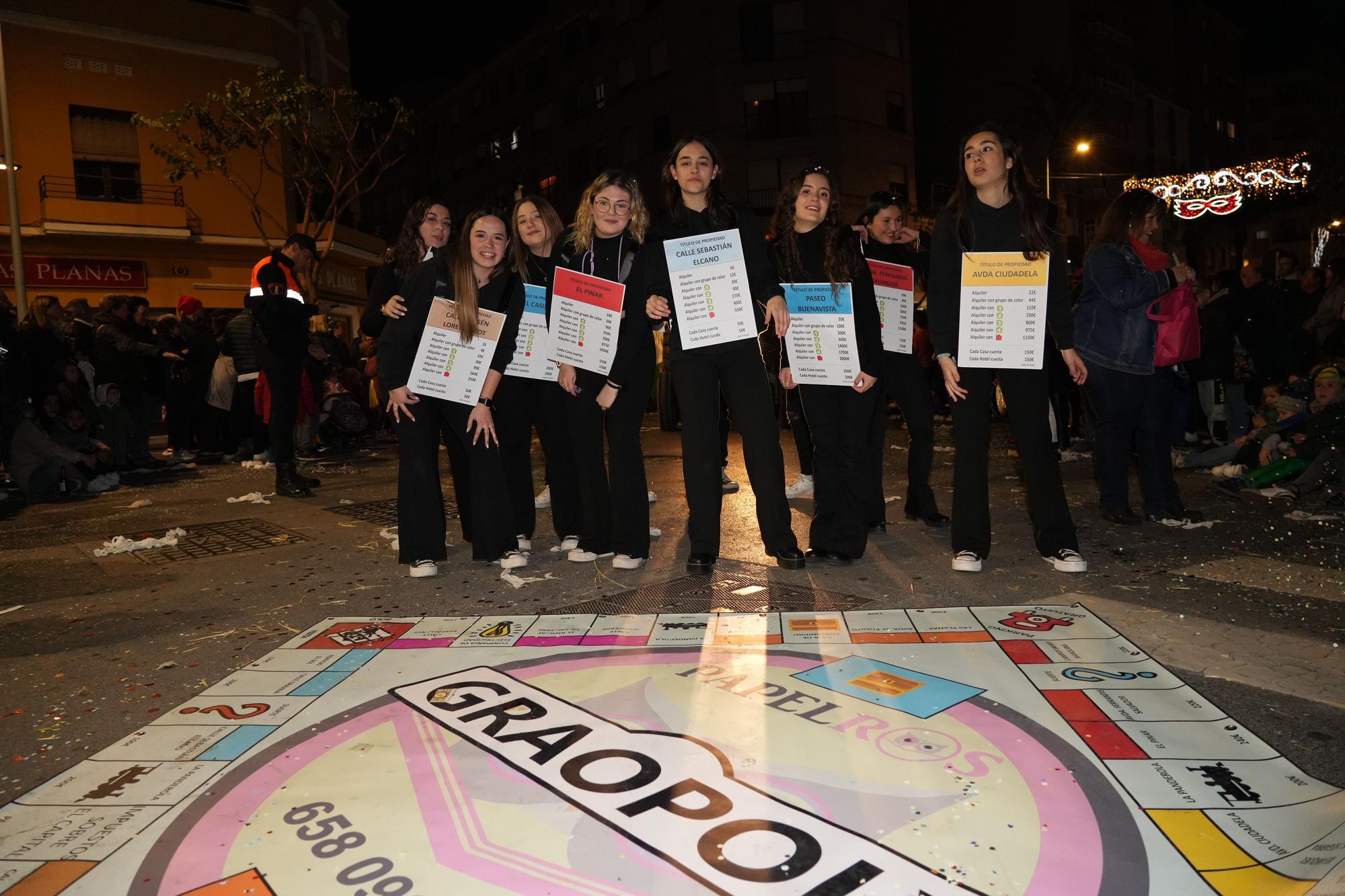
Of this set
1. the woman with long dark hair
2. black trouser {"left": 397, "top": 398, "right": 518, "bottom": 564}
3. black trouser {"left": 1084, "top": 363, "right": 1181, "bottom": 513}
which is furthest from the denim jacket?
black trouser {"left": 397, "top": 398, "right": 518, "bottom": 564}

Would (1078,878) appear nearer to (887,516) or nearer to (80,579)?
(887,516)

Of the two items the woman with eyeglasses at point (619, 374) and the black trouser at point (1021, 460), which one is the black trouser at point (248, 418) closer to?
the woman with eyeglasses at point (619, 374)

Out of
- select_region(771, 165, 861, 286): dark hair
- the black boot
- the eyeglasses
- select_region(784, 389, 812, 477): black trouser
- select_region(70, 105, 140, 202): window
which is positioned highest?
select_region(70, 105, 140, 202): window

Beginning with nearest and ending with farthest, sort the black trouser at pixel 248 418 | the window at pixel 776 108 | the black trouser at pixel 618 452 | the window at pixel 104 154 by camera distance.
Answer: the black trouser at pixel 618 452, the black trouser at pixel 248 418, the window at pixel 104 154, the window at pixel 776 108

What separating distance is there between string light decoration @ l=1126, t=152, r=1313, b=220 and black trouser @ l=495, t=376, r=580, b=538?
36.4 ft

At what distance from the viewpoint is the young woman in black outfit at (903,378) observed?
4.89 m

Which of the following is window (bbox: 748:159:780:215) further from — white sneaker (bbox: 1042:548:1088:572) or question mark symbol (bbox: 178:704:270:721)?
question mark symbol (bbox: 178:704:270:721)

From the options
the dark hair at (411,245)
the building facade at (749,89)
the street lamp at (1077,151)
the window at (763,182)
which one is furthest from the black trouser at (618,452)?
the street lamp at (1077,151)

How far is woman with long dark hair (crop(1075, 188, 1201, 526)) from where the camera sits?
4699mm

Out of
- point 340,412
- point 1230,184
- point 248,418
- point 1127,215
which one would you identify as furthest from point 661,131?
point 1127,215

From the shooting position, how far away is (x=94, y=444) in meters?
8.08

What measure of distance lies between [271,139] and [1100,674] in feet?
68.4

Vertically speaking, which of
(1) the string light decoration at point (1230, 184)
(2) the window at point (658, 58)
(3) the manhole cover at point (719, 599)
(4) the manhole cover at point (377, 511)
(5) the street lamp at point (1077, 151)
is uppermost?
(2) the window at point (658, 58)

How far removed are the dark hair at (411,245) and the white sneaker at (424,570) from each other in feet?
4.95
